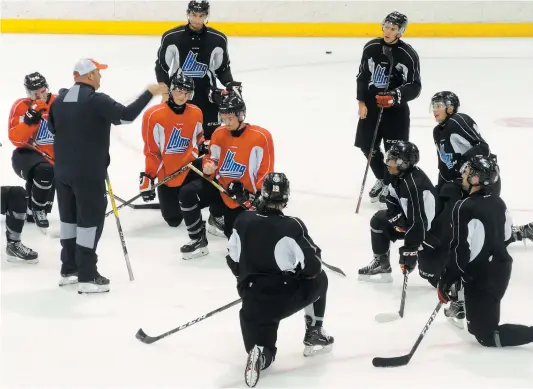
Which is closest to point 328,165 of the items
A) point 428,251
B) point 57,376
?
point 428,251

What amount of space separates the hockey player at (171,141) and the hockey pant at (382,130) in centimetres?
120

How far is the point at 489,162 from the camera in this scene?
13.8 ft

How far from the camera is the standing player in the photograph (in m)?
6.38

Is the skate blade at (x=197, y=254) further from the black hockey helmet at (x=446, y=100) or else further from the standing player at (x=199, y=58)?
the black hockey helmet at (x=446, y=100)

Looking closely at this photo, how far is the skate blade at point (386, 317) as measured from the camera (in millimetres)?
4582

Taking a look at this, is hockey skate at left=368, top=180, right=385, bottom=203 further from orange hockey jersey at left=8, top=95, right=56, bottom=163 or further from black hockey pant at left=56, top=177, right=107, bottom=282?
black hockey pant at left=56, top=177, right=107, bottom=282

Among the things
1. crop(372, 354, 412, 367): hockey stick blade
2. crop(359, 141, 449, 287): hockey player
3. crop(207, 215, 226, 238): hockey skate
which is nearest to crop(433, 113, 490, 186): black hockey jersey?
crop(359, 141, 449, 287): hockey player

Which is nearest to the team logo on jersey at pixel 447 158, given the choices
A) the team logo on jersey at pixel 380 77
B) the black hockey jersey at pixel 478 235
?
the team logo on jersey at pixel 380 77

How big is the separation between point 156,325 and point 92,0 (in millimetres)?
8490

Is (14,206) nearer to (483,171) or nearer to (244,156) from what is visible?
(244,156)

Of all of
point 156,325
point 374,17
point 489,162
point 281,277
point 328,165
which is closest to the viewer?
point 281,277

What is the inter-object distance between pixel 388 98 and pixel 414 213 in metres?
1.56

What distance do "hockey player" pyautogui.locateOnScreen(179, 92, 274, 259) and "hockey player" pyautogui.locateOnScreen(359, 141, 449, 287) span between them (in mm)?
796

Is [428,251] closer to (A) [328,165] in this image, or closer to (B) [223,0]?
(A) [328,165]
